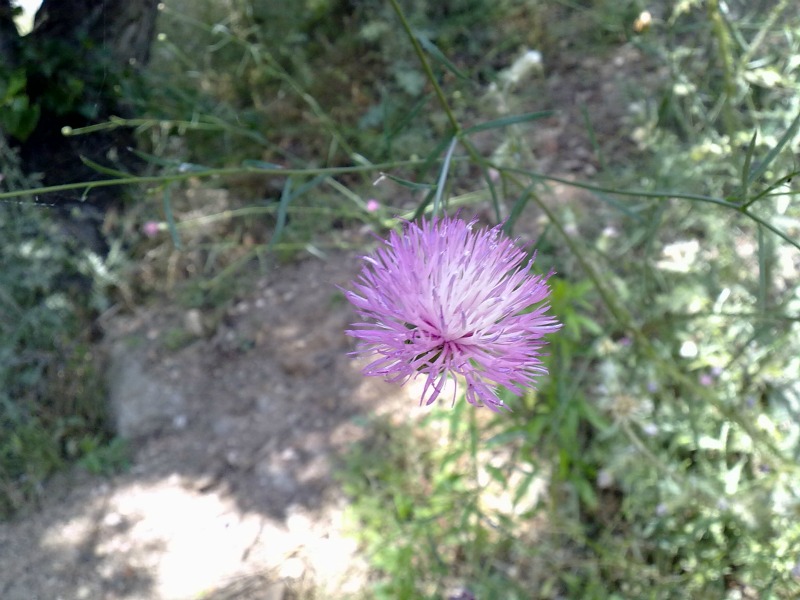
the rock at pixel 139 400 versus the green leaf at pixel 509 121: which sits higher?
the green leaf at pixel 509 121

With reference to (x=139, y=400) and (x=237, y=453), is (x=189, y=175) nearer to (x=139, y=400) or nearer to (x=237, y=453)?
(x=237, y=453)

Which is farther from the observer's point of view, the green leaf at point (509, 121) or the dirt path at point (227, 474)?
the dirt path at point (227, 474)

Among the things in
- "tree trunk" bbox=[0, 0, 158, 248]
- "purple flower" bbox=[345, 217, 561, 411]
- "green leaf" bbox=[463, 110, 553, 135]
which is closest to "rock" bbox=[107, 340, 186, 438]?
"tree trunk" bbox=[0, 0, 158, 248]

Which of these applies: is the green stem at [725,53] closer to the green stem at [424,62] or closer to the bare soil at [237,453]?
the green stem at [424,62]

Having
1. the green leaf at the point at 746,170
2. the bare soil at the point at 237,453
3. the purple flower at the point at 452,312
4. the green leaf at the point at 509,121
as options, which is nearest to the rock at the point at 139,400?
the bare soil at the point at 237,453

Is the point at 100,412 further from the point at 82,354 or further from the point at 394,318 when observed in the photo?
the point at 394,318

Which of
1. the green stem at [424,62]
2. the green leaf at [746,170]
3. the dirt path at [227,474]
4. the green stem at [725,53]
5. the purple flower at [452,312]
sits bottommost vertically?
the dirt path at [227,474]
